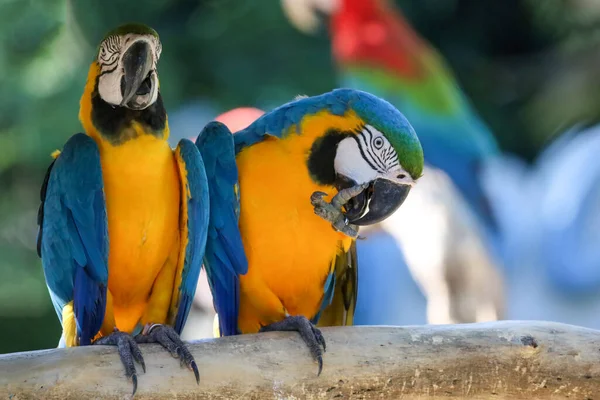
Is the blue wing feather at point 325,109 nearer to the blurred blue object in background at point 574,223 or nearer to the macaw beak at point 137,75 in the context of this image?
the macaw beak at point 137,75

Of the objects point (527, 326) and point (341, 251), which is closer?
point (527, 326)

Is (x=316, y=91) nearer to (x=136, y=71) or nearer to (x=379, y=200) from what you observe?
(x=379, y=200)

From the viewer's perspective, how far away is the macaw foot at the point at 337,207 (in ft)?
5.85

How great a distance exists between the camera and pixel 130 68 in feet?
5.33

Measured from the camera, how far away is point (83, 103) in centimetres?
175

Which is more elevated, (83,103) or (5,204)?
(5,204)

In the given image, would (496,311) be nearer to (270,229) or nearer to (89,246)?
(270,229)

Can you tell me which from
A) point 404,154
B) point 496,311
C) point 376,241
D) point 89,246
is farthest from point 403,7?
point 89,246

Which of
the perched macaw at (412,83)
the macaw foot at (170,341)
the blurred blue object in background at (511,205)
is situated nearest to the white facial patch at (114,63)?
the macaw foot at (170,341)

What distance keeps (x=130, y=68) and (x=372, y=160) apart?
59cm

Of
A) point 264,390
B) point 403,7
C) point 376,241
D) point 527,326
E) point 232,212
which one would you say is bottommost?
point 264,390

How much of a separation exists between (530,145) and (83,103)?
320 cm

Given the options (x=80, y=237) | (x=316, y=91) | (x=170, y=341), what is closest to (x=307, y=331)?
(x=170, y=341)

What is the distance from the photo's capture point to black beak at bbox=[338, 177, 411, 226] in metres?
1.77
